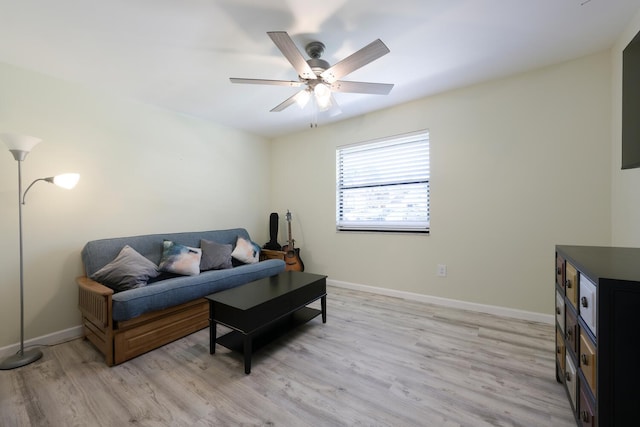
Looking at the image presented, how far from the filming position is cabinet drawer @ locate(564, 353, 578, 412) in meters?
1.21

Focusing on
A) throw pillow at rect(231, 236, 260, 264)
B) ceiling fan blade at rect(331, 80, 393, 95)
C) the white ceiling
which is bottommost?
throw pillow at rect(231, 236, 260, 264)

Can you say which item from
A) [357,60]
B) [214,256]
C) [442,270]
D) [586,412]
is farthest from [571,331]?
[214,256]

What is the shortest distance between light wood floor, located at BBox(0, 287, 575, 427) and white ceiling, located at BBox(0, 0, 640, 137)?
2.37 m

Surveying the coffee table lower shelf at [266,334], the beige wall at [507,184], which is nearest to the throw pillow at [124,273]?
the coffee table lower shelf at [266,334]

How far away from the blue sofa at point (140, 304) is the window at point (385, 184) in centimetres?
162

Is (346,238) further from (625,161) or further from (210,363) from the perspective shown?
(625,161)

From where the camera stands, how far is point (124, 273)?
2189mm

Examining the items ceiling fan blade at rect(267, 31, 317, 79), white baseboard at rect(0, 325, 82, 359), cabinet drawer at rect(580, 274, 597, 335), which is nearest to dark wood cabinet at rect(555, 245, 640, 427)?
cabinet drawer at rect(580, 274, 597, 335)

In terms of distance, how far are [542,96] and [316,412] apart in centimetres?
317

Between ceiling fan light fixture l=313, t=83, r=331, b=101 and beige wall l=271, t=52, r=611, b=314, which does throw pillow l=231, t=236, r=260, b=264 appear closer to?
beige wall l=271, t=52, r=611, b=314

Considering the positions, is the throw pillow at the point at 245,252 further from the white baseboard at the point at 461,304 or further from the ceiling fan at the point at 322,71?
the ceiling fan at the point at 322,71

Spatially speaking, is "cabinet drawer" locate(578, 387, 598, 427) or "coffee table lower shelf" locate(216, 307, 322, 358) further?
"coffee table lower shelf" locate(216, 307, 322, 358)

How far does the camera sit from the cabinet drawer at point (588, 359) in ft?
3.14

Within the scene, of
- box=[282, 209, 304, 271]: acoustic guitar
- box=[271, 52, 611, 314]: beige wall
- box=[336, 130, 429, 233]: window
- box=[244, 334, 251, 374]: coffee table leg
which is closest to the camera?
box=[244, 334, 251, 374]: coffee table leg
